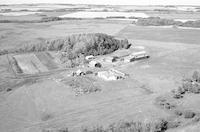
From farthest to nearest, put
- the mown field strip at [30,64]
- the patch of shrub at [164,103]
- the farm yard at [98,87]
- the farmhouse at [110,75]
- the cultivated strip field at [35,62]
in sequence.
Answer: the cultivated strip field at [35,62]
the mown field strip at [30,64]
the farmhouse at [110,75]
the patch of shrub at [164,103]
the farm yard at [98,87]

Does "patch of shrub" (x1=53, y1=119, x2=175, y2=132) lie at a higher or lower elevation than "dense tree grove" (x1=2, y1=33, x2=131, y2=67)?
lower

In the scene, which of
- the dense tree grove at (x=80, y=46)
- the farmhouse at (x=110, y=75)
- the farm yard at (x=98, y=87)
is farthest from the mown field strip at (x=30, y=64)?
the farmhouse at (x=110, y=75)


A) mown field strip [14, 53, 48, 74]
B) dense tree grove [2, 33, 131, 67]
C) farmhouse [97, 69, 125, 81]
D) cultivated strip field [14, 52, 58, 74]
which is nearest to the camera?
farmhouse [97, 69, 125, 81]

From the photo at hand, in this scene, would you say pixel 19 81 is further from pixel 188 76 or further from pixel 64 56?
pixel 188 76

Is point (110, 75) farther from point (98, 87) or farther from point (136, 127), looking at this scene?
point (136, 127)

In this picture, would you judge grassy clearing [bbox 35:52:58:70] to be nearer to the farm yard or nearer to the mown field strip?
the farm yard

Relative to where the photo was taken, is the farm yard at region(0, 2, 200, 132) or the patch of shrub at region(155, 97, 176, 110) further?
the patch of shrub at region(155, 97, 176, 110)

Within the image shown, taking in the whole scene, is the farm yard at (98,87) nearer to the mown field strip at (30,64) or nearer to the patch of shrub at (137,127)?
the mown field strip at (30,64)

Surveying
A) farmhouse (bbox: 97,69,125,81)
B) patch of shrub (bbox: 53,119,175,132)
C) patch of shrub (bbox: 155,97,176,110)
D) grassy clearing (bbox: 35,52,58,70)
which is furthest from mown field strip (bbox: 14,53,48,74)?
patch of shrub (bbox: 53,119,175,132)
